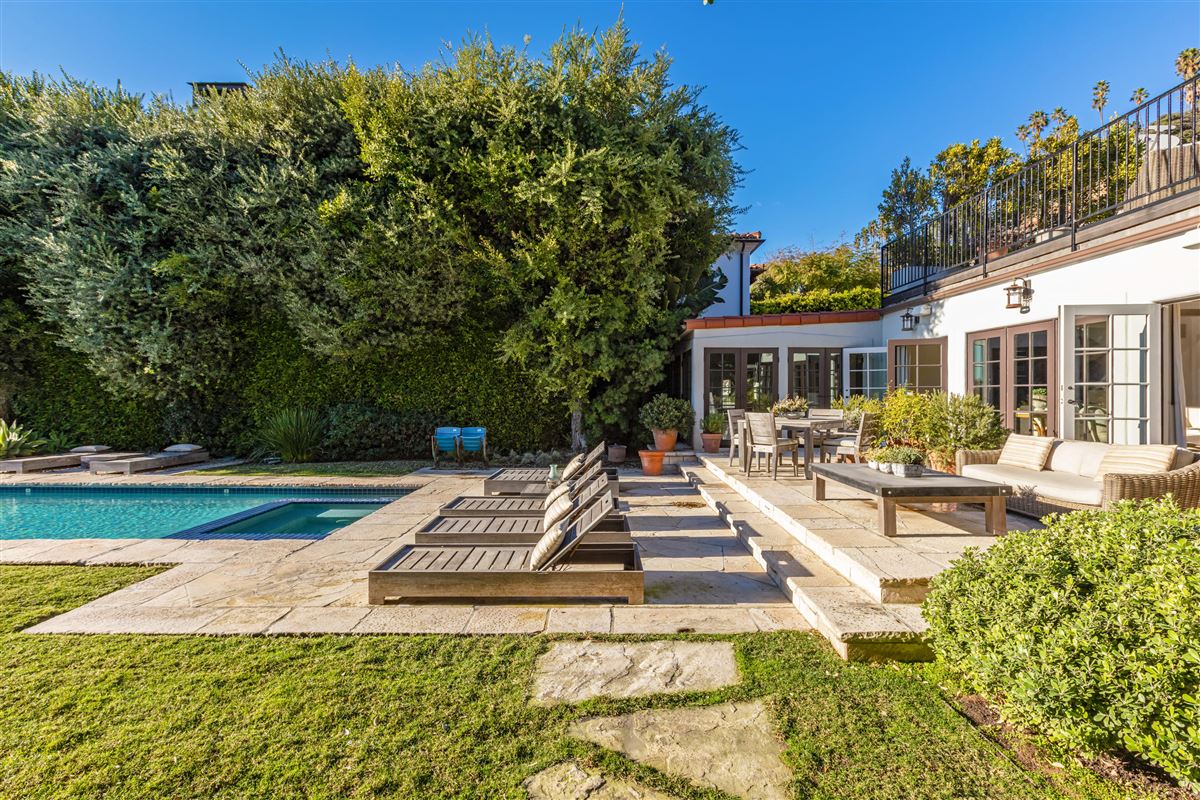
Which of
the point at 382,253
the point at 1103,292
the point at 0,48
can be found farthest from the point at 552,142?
the point at 0,48

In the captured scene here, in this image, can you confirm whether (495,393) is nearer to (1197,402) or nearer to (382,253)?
(382,253)

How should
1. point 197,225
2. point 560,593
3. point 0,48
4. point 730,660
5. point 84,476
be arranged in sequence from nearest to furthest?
point 730,660
point 560,593
point 84,476
point 197,225
point 0,48

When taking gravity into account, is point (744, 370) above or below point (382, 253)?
below

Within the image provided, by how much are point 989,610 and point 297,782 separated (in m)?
3.05

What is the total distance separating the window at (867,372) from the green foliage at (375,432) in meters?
8.98

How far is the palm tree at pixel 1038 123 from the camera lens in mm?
22406

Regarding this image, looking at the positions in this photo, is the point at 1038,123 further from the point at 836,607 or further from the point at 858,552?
the point at 836,607

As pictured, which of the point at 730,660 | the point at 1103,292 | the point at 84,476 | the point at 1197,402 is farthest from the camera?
the point at 84,476

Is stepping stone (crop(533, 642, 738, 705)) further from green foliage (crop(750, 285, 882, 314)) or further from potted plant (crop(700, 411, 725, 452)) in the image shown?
green foliage (crop(750, 285, 882, 314))

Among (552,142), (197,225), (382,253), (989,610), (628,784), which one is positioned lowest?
(628,784)

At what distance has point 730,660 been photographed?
10.3 ft

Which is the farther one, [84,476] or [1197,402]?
[84,476]

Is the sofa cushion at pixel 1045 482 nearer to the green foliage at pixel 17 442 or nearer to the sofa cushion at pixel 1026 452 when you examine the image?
the sofa cushion at pixel 1026 452

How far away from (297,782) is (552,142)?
10.7m
